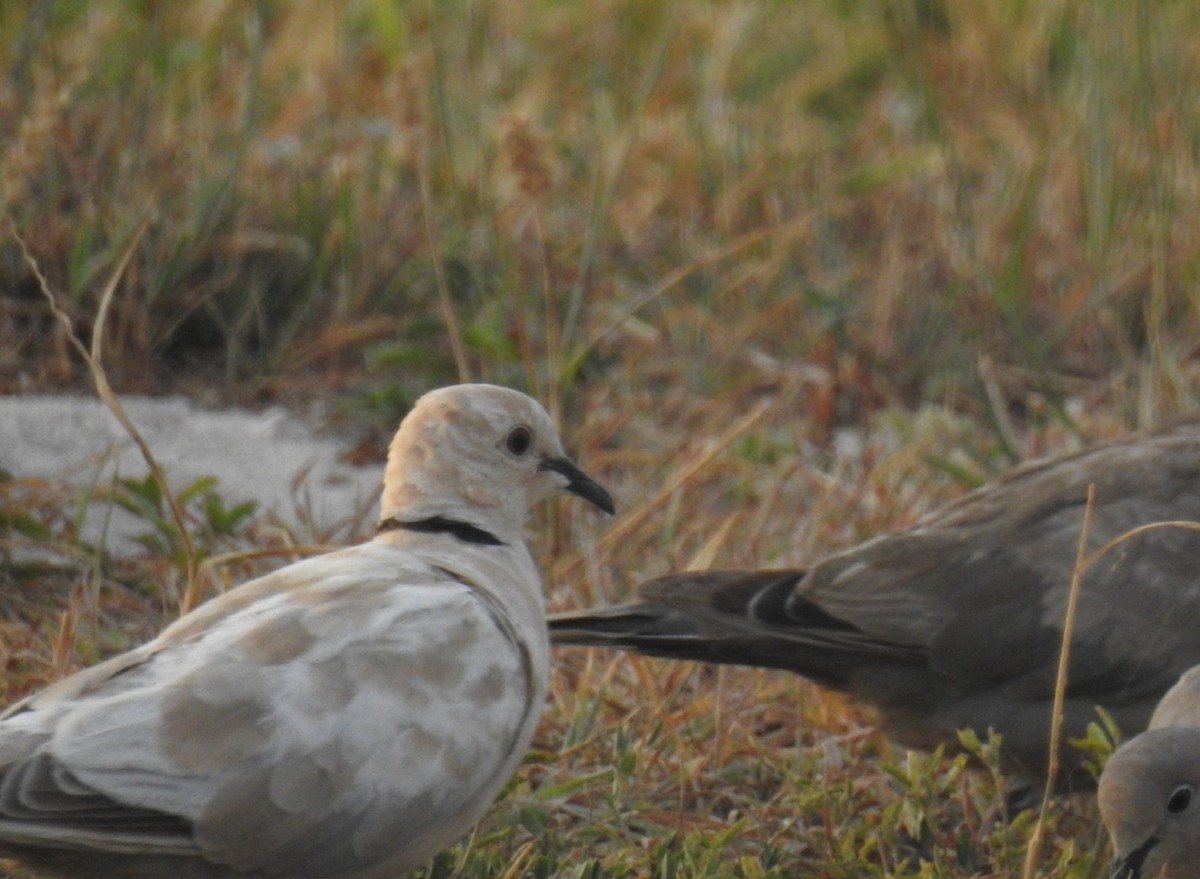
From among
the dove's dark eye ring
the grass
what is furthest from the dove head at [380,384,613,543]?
the grass

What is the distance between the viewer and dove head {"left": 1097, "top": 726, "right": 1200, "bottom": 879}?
10.3 feet

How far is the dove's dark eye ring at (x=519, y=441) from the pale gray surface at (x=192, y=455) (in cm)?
117

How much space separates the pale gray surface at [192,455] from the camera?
454 cm

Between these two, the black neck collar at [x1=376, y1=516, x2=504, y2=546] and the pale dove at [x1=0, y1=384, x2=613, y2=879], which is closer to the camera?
the pale dove at [x1=0, y1=384, x2=613, y2=879]

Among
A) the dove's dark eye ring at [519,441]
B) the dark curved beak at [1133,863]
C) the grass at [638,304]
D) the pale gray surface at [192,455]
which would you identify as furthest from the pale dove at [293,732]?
the pale gray surface at [192,455]

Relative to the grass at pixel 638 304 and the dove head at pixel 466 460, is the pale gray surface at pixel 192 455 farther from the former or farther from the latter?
the dove head at pixel 466 460

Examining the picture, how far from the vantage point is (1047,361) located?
583 centimetres

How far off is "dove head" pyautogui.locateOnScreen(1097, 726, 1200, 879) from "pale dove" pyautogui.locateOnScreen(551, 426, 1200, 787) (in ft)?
1.80

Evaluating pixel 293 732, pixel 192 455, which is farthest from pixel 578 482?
pixel 192 455

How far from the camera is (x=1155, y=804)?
3.15m

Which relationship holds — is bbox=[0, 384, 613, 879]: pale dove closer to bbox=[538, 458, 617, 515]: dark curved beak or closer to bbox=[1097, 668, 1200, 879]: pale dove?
bbox=[538, 458, 617, 515]: dark curved beak

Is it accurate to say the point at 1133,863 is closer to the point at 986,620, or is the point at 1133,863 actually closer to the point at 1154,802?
the point at 1154,802

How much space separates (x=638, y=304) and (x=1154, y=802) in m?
1.71

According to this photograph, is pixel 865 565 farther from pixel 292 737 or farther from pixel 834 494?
pixel 292 737
